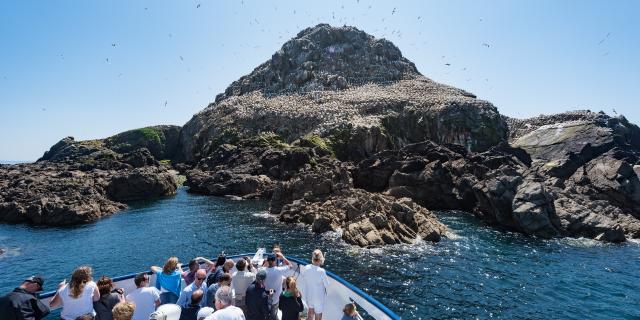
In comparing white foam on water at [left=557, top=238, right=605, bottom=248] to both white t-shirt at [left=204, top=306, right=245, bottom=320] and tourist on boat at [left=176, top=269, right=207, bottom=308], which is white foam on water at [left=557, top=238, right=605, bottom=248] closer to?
tourist on boat at [left=176, top=269, right=207, bottom=308]

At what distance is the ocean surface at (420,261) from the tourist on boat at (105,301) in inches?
692

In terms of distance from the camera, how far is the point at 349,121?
360 ft

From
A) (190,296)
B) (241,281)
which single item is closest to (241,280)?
(241,281)

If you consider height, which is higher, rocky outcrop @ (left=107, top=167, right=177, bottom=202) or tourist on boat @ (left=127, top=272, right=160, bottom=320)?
rocky outcrop @ (left=107, top=167, right=177, bottom=202)

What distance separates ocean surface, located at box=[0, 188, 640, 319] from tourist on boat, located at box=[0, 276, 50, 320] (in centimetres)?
1911

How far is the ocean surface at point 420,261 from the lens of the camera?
25906 mm

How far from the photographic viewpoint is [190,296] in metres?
11.2

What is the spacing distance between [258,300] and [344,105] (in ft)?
366

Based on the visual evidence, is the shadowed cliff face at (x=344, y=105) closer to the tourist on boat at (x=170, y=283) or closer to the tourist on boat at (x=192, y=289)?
the tourist on boat at (x=170, y=283)

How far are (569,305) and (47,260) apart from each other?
43114 mm

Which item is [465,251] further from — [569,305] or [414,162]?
[414,162]

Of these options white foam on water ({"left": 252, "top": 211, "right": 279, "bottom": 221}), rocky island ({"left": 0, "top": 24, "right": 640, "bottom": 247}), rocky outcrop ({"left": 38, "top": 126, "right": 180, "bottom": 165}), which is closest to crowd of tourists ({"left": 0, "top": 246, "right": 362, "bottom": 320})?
rocky island ({"left": 0, "top": 24, "right": 640, "bottom": 247})

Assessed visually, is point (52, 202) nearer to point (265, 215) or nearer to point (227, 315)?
point (265, 215)

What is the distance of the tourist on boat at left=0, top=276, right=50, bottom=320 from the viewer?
948cm
